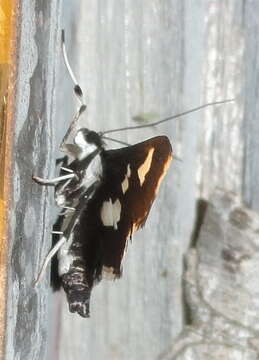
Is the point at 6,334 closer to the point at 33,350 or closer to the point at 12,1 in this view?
the point at 33,350

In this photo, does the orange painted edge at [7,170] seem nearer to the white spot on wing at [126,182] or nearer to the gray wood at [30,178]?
the gray wood at [30,178]

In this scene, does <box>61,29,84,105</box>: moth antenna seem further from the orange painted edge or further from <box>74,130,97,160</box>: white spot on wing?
the orange painted edge

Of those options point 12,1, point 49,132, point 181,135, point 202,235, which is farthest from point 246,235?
point 12,1

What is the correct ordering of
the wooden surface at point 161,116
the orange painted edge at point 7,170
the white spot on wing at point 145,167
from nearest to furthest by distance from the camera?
the orange painted edge at point 7,170 < the white spot on wing at point 145,167 < the wooden surface at point 161,116

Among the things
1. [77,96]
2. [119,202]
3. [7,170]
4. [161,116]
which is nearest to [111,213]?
[119,202]

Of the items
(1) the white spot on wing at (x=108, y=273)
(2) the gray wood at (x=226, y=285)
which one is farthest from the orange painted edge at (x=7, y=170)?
(2) the gray wood at (x=226, y=285)

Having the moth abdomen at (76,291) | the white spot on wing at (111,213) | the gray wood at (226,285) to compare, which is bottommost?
the gray wood at (226,285)

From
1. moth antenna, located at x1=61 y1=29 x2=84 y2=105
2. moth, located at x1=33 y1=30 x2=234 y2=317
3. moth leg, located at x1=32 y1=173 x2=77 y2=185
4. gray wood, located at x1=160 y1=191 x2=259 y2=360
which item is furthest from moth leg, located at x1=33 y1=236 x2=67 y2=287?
gray wood, located at x1=160 y1=191 x2=259 y2=360
